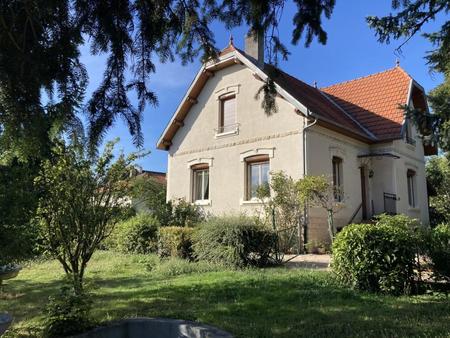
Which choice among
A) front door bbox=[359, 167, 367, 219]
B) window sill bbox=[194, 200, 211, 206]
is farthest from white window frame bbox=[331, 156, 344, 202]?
window sill bbox=[194, 200, 211, 206]

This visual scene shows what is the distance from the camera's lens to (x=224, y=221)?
10.2 m

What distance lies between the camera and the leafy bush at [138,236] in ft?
45.8

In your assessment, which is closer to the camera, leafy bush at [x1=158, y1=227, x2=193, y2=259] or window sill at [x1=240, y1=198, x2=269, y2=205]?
leafy bush at [x1=158, y1=227, x2=193, y2=259]

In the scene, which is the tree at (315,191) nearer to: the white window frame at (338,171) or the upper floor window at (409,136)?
the white window frame at (338,171)

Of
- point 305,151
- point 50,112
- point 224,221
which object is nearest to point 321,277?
point 224,221

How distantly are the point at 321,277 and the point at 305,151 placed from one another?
6901 mm

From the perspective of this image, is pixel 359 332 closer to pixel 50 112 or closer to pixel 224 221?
pixel 50 112

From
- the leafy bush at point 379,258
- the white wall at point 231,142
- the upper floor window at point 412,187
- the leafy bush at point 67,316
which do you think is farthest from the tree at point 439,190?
the leafy bush at point 67,316

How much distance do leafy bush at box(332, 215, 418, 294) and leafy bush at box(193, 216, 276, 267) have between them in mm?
3028

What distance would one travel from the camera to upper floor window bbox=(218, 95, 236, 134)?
17.0 meters

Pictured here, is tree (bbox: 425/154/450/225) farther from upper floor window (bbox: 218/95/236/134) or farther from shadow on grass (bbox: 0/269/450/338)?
shadow on grass (bbox: 0/269/450/338)

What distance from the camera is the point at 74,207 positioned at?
6453 millimetres

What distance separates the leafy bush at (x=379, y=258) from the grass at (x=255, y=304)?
32 cm

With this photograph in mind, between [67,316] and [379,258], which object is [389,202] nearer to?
[379,258]
